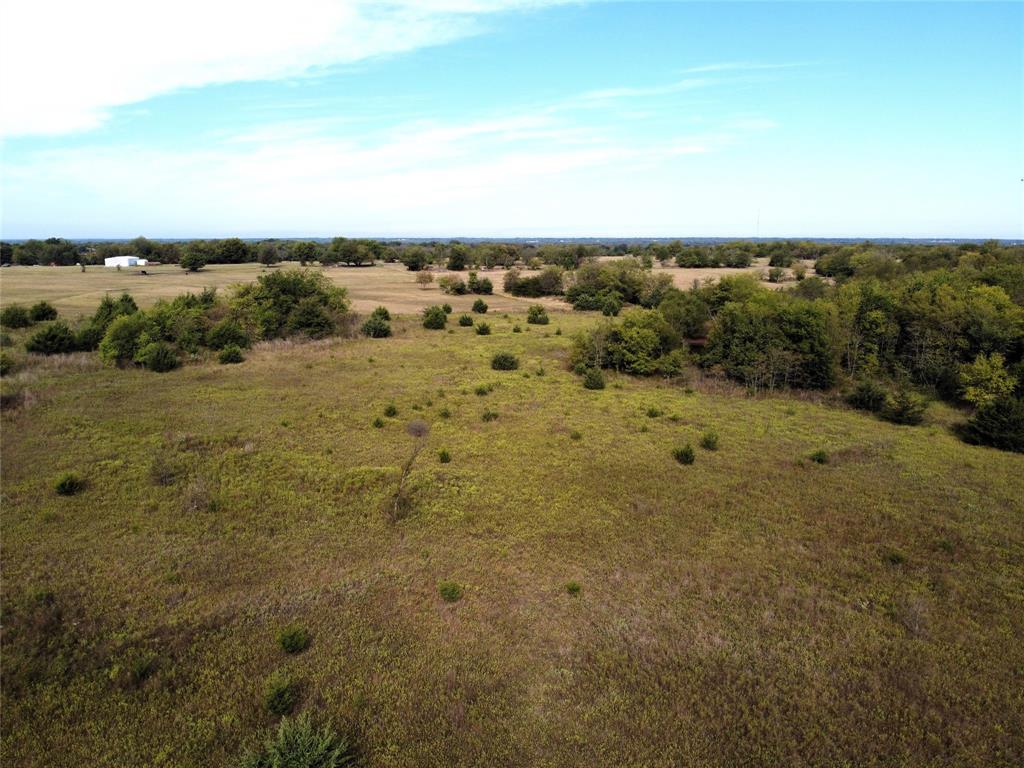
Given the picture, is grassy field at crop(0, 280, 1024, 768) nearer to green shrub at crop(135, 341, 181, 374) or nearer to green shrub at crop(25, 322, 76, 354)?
green shrub at crop(135, 341, 181, 374)

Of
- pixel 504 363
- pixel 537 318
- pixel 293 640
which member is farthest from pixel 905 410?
pixel 537 318

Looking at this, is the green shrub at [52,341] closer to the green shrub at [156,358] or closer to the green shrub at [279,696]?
the green shrub at [156,358]

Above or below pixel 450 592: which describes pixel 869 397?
above

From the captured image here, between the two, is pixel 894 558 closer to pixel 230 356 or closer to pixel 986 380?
pixel 986 380

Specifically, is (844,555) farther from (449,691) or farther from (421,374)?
(421,374)

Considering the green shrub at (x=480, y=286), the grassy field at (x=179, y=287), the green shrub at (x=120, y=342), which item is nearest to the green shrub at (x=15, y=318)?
the grassy field at (x=179, y=287)

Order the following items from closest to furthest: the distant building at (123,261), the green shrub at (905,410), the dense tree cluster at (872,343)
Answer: the green shrub at (905,410) < the dense tree cluster at (872,343) < the distant building at (123,261)
